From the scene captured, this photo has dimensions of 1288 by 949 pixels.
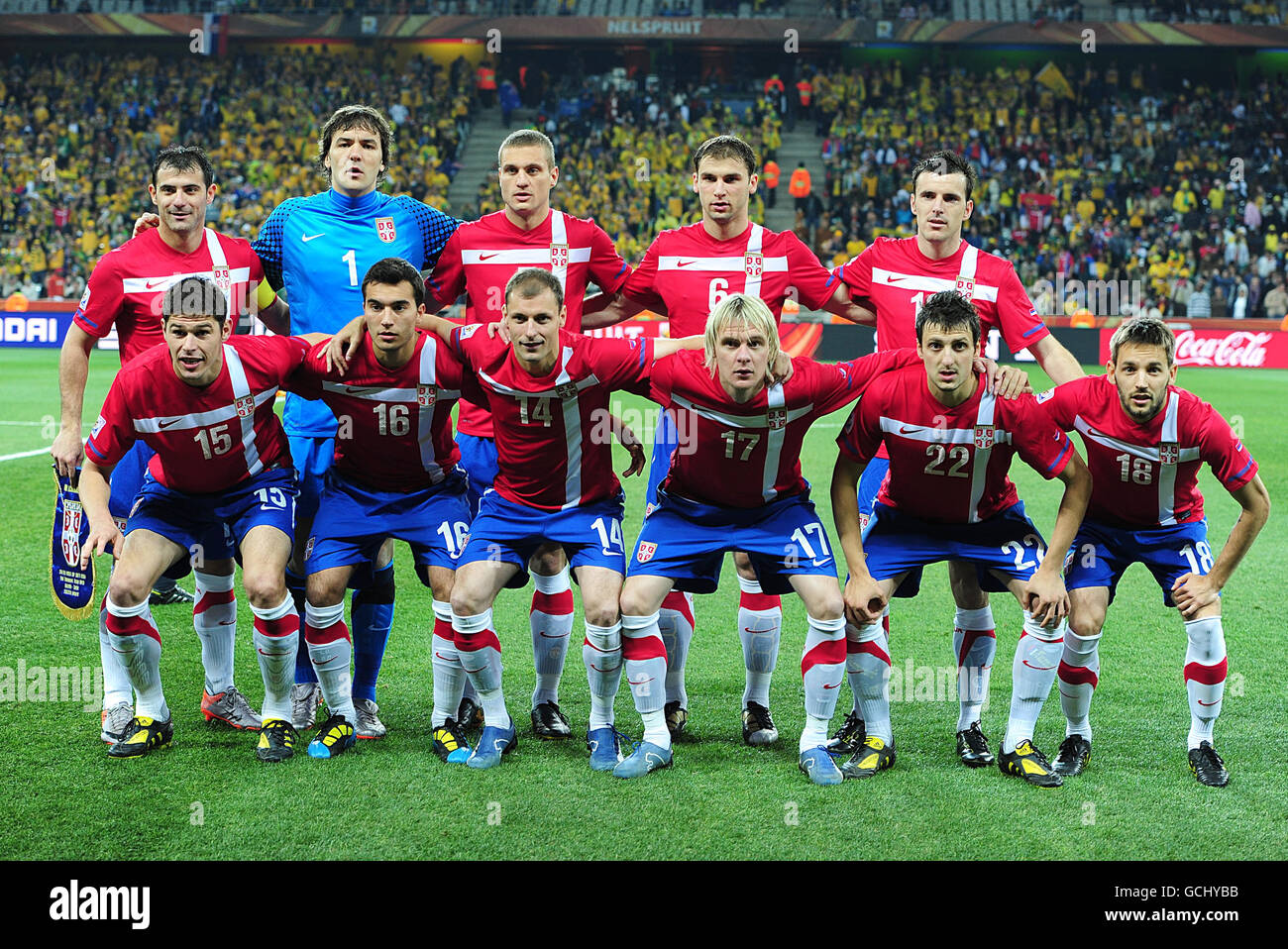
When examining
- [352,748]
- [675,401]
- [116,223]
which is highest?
[116,223]

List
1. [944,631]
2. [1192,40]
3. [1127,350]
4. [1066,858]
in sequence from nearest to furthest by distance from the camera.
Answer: [1066,858]
[1127,350]
[944,631]
[1192,40]

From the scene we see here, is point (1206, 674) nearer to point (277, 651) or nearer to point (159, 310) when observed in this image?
point (277, 651)

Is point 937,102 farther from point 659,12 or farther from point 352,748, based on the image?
point 352,748

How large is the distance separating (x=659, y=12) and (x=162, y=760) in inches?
A: 1317

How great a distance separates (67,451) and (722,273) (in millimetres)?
2758

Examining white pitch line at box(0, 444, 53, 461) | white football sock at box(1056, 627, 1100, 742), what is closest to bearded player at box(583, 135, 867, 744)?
white football sock at box(1056, 627, 1100, 742)

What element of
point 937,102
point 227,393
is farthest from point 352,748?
point 937,102

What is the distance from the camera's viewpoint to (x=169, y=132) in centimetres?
3206

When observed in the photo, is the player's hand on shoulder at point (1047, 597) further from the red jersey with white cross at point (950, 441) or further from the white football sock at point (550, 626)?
the white football sock at point (550, 626)

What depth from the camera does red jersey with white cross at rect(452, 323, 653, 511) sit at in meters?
4.66

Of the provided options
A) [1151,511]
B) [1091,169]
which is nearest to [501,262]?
[1151,511]

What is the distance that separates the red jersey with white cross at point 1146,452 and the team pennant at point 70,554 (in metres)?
4.03

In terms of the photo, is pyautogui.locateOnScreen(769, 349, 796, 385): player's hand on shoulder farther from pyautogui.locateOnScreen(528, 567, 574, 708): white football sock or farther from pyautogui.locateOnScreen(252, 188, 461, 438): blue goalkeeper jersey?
pyautogui.locateOnScreen(252, 188, 461, 438): blue goalkeeper jersey

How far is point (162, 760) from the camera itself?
4.48 meters
